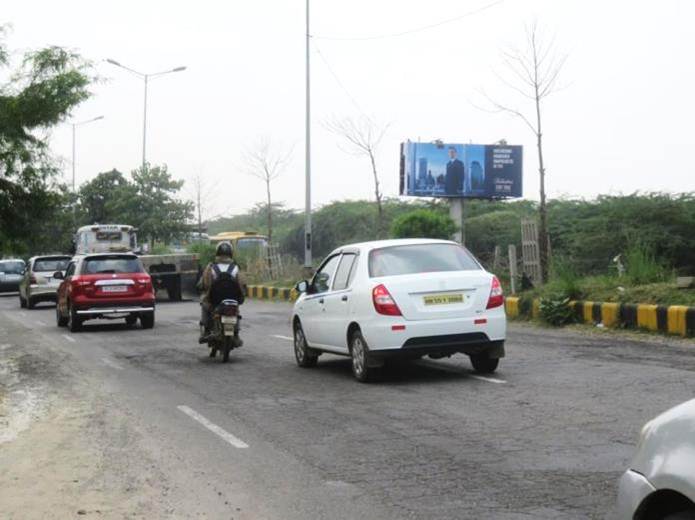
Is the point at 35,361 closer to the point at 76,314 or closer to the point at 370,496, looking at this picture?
the point at 76,314

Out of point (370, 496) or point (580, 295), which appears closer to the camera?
point (370, 496)

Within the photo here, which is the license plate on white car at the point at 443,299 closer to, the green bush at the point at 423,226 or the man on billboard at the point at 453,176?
the green bush at the point at 423,226

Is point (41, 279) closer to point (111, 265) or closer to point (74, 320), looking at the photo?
point (111, 265)

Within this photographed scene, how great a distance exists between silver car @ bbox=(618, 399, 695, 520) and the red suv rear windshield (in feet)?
63.7

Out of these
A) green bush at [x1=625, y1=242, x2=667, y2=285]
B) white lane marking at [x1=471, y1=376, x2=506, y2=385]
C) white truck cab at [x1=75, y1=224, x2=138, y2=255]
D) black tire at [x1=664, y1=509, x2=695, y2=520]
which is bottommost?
white lane marking at [x1=471, y1=376, x2=506, y2=385]

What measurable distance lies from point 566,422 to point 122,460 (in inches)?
146

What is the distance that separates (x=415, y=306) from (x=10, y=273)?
134 feet

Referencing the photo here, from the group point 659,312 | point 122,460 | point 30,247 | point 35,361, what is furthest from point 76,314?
point 122,460

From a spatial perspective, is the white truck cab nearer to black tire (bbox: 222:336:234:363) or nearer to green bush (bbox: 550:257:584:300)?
green bush (bbox: 550:257:584:300)

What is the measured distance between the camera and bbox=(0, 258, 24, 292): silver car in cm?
4809

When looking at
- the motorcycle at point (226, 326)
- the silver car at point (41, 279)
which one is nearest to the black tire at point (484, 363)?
the motorcycle at point (226, 326)

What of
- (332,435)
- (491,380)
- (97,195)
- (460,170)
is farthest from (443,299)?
(97,195)

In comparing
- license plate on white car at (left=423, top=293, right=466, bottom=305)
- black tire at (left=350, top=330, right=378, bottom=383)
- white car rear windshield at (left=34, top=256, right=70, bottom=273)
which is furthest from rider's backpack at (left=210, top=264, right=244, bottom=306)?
white car rear windshield at (left=34, top=256, right=70, bottom=273)

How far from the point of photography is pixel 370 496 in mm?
6270
